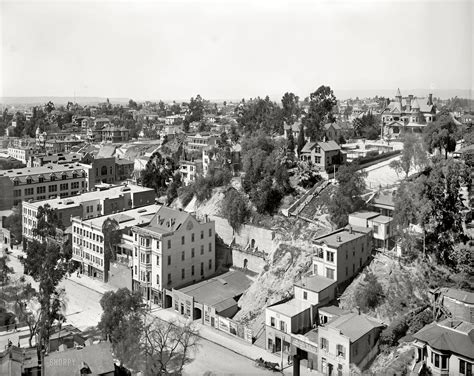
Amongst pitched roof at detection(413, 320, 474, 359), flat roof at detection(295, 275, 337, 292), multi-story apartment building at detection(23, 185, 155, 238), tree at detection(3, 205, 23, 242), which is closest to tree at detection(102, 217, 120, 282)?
multi-story apartment building at detection(23, 185, 155, 238)

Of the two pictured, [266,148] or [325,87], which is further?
[325,87]

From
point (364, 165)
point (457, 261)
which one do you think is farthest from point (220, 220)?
point (457, 261)

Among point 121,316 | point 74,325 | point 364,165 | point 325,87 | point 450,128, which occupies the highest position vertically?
point 325,87

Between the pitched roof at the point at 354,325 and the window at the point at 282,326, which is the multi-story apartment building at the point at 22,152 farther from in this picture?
the pitched roof at the point at 354,325

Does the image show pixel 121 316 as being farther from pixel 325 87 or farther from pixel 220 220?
pixel 325 87

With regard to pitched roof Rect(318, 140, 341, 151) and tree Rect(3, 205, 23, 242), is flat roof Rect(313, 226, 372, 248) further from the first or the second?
tree Rect(3, 205, 23, 242)

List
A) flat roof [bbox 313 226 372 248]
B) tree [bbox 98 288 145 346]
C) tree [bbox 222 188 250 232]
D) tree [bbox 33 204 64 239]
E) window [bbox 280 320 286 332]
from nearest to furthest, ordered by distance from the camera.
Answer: tree [bbox 98 288 145 346] < window [bbox 280 320 286 332] < flat roof [bbox 313 226 372 248] < tree [bbox 222 188 250 232] < tree [bbox 33 204 64 239]
